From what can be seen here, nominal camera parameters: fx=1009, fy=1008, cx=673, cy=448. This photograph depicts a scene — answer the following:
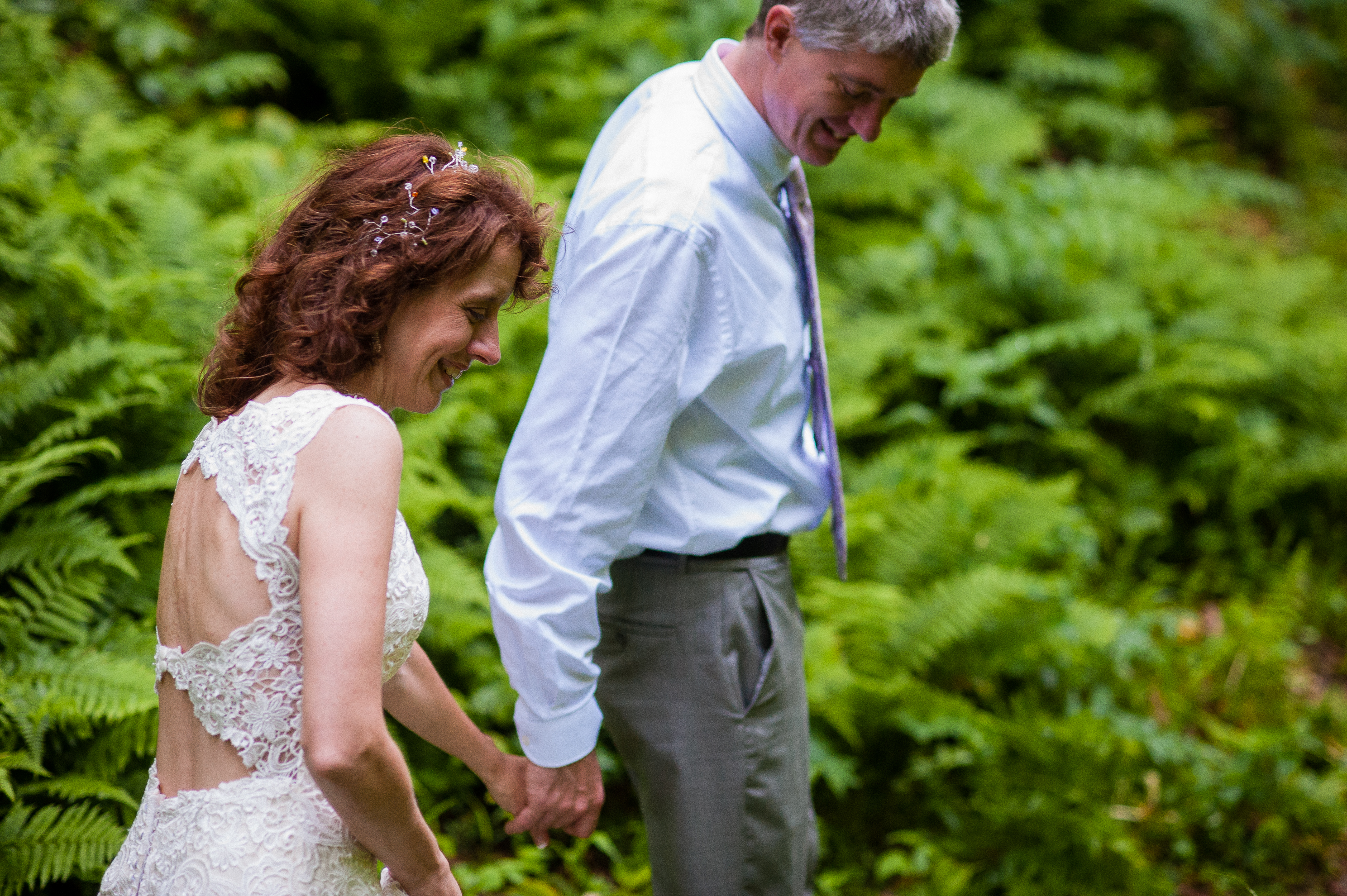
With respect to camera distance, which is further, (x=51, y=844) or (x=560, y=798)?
(x=51, y=844)

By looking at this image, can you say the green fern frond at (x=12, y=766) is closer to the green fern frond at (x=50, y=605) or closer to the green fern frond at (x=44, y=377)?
the green fern frond at (x=50, y=605)

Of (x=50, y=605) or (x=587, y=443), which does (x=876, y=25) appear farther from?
(x=50, y=605)

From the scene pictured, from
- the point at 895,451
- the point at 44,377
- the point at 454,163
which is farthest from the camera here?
the point at 895,451

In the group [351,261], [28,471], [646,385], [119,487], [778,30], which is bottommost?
[119,487]

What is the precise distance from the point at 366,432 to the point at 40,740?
166 centimetres

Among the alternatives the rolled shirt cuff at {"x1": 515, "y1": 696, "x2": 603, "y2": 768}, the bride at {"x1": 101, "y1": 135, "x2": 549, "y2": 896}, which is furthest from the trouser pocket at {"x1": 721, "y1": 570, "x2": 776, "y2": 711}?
the bride at {"x1": 101, "y1": 135, "x2": 549, "y2": 896}

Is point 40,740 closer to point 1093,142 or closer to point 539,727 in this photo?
point 539,727

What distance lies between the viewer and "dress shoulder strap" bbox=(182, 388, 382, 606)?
134 centimetres

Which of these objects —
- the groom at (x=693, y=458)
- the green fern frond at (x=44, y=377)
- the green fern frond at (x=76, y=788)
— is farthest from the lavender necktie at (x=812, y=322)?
the green fern frond at (x=44, y=377)

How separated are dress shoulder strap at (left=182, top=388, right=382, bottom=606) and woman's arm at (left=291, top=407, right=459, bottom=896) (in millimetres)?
22

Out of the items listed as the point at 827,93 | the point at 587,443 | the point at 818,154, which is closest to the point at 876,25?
the point at 827,93

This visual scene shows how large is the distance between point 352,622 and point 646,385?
0.68 meters

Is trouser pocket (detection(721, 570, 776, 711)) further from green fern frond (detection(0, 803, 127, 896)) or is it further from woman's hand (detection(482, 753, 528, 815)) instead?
green fern frond (detection(0, 803, 127, 896))

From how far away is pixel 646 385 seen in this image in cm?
174
